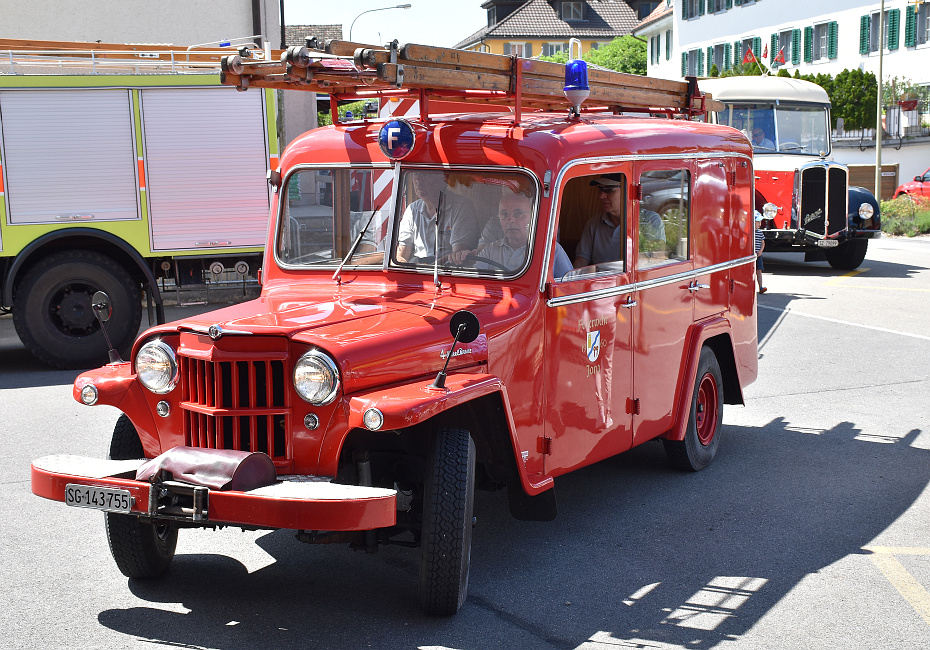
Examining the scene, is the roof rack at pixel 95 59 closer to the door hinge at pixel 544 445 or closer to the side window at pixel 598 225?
the side window at pixel 598 225

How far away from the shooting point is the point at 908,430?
7910 mm

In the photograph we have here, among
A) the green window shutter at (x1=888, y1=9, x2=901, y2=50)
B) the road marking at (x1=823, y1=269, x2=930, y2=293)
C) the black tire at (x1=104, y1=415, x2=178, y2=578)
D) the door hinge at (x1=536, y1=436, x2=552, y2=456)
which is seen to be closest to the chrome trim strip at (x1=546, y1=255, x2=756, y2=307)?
the door hinge at (x1=536, y1=436, x2=552, y2=456)

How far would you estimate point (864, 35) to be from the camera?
134 feet

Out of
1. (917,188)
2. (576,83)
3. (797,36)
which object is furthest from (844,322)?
(797,36)

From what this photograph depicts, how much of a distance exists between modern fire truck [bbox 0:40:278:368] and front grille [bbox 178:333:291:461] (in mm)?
6643

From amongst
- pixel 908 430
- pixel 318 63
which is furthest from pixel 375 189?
pixel 908 430

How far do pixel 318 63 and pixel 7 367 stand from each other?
7.49 meters

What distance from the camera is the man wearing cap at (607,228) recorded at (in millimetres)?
5984

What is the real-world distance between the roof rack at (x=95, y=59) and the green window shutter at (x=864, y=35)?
3490 centimetres

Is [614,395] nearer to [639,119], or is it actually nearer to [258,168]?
[639,119]

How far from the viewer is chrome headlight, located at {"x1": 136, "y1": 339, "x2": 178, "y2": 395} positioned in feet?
15.4

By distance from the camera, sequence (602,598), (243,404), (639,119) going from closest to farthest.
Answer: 1. (243,404)
2. (602,598)
3. (639,119)

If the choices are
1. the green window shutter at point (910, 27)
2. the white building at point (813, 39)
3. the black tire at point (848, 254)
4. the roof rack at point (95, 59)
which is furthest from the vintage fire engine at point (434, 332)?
the green window shutter at point (910, 27)

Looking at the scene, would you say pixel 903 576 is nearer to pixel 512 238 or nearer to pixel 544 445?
pixel 544 445
